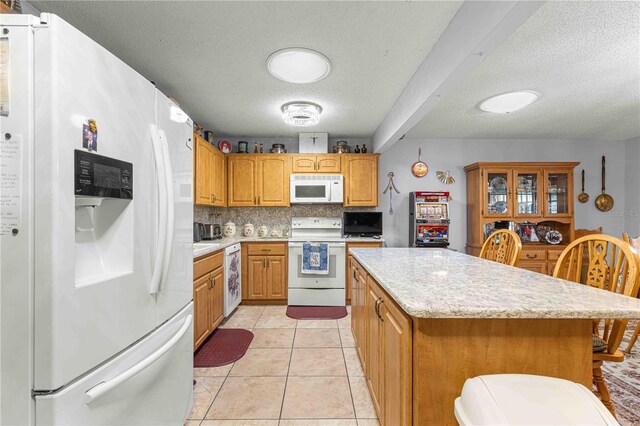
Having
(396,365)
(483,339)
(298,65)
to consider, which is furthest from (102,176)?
Answer: (298,65)

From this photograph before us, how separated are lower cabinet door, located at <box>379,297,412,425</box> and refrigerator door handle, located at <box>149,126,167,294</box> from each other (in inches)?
41.4

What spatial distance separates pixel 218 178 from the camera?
3.91m

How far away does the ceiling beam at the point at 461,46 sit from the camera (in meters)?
1.36

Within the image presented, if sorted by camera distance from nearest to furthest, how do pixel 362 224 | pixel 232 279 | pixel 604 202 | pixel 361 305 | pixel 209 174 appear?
pixel 361 305 < pixel 232 279 < pixel 209 174 < pixel 362 224 < pixel 604 202

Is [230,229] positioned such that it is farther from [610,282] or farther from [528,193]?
[528,193]

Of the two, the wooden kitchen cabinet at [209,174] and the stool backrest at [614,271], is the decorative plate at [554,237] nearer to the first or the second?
the stool backrest at [614,271]

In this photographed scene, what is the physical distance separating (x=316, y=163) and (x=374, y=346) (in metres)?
2.99

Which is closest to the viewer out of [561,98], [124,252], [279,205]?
[124,252]

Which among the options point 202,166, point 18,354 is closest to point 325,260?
point 202,166

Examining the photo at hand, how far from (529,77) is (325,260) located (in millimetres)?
2844

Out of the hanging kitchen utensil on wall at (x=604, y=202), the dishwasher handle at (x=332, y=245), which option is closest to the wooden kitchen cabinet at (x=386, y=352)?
the dishwasher handle at (x=332, y=245)

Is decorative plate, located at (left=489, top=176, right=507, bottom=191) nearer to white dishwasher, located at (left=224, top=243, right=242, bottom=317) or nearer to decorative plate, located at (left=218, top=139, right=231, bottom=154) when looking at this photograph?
white dishwasher, located at (left=224, top=243, right=242, bottom=317)

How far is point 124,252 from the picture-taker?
1.11m

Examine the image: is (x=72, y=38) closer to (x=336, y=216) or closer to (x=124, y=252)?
(x=124, y=252)
